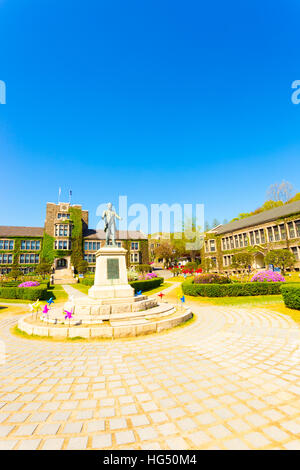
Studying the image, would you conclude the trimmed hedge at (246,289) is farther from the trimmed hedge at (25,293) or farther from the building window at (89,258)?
the building window at (89,258)

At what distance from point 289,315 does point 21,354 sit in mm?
11100

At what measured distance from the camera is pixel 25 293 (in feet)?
59.5

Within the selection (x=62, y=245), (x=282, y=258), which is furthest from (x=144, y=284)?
(x=62, y=245)

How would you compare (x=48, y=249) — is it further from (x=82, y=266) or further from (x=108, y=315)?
(x=108, y=315)

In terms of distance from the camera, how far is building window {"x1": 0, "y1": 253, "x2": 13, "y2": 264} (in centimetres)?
4003

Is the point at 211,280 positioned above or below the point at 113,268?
below

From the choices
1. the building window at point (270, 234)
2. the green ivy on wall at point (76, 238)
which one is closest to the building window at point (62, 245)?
the green ivy on wall at point (76, 238)

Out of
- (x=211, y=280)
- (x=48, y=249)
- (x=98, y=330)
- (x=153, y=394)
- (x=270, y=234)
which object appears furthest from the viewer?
(x=48, y=249)

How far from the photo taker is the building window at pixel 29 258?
1619 inches

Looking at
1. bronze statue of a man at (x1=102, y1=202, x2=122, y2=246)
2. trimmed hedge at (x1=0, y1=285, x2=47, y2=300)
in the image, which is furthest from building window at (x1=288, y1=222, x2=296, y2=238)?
trimmed hedge at (x1=0, y1=285, x2=47, y2=300)

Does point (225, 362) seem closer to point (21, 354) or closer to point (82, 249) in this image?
point (21, 354)

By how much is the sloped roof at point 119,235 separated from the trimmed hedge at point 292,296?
131 ft

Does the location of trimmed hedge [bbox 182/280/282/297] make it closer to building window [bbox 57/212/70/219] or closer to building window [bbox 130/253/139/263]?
building window [bbox 130/253/139/263]

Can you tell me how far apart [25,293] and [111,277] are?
40.2ft
